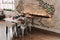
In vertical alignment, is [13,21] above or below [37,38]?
above

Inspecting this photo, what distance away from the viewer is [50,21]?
4.82m

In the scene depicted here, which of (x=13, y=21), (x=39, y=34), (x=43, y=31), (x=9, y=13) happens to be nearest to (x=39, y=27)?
(x=43, y=31)

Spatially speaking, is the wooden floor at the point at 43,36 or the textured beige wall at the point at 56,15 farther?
the textured beige wall at the point at 56,15

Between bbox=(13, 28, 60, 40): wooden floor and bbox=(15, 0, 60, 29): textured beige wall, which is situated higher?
bbox=(15, 0, 60, 29): textured beige wall

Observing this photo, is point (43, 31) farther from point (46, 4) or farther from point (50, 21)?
point (46, 4)

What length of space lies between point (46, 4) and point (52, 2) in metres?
0.29

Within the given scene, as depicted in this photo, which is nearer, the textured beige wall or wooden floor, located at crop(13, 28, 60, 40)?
wooden floor, located at crop(13, 28, 60, 40)

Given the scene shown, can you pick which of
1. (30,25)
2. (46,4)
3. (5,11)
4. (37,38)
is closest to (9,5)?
(5,11)

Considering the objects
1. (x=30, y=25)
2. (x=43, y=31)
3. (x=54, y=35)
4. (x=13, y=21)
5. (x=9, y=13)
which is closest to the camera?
(x=13, y=21)

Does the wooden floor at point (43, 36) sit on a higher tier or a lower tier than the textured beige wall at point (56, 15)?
lower

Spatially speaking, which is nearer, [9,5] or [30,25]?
[30,25]

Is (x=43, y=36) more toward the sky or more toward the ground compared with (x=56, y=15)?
more toward the ground

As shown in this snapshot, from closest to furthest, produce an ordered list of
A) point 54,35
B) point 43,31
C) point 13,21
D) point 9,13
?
point 13,21, point 54,35, point 43,31, point 9,13

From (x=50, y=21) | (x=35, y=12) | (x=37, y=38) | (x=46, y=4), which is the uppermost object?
(x=46, y=4)
